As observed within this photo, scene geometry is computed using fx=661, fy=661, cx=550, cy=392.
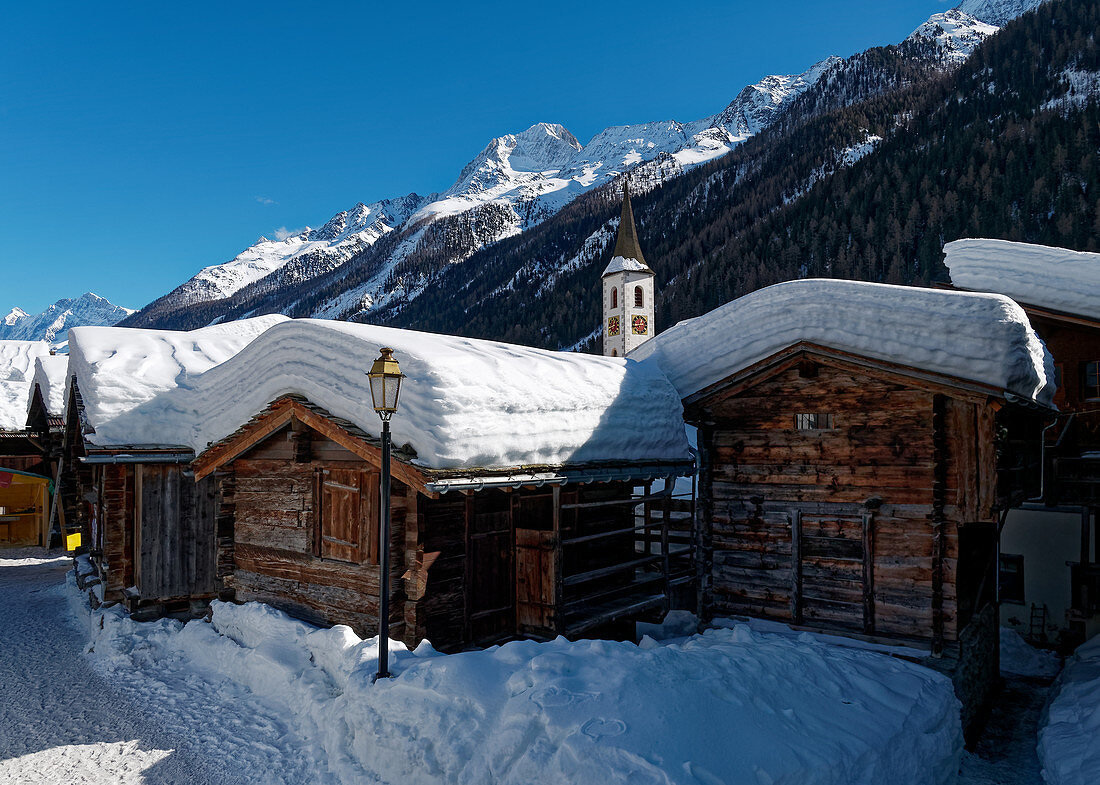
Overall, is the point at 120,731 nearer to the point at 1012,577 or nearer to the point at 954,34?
the point at 1012,577

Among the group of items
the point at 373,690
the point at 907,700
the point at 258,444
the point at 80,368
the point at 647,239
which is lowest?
the point at 907,700

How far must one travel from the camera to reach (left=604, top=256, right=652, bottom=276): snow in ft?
→ 146

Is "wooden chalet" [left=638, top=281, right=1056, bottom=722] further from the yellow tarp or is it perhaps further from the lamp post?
the yellow tarp

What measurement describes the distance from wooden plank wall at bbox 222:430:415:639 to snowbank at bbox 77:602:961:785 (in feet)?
1.96

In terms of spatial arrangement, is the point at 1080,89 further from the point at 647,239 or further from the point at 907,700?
the point at 907,700

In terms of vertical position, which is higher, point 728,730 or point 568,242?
point 568,242

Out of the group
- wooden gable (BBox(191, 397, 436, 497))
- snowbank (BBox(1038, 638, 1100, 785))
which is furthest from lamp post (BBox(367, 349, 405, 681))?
snowbank (BBox(1038, 638, 1100, 785))

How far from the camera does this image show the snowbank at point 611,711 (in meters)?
5.03

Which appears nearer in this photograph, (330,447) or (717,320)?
(330,447)

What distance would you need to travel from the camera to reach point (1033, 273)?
1345 cm

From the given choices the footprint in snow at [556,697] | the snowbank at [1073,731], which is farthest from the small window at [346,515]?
the snowbank at [1073,731]

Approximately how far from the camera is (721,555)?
1027cm

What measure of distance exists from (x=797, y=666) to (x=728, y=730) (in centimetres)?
223

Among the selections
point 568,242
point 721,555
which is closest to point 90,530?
point 721,555
